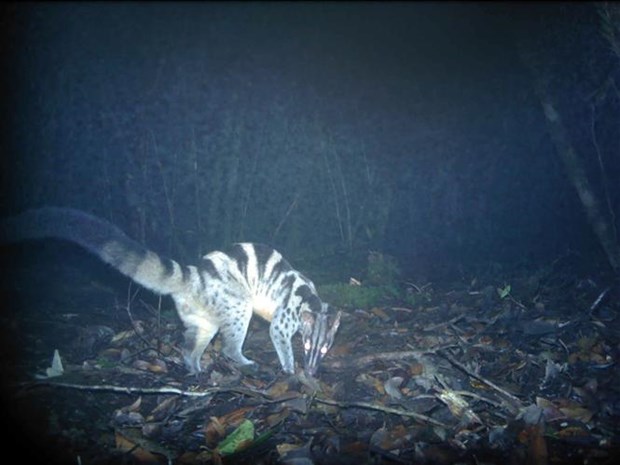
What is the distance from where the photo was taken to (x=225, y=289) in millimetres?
3680

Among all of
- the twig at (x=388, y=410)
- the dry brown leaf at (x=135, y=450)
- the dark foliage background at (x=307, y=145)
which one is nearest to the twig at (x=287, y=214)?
the dark foliage background at (x=307, y=145)

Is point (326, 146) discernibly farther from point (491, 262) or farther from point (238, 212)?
point (491, 262)

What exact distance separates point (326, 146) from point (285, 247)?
5.61ft

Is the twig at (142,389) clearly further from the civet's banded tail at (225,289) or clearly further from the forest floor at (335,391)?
the civet's banded tail at (225,289)

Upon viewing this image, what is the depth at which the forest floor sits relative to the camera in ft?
6.60

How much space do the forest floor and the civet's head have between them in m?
0.13

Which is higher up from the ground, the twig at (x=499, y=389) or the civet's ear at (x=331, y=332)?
the civet's ear at (x=331, y=332)

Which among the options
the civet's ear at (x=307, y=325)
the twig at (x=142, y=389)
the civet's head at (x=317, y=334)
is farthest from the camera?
the civet's ear at (x=307, y=325)

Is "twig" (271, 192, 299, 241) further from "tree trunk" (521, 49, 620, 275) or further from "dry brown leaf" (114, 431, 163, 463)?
"dry brown leaf" (114, 431, 163, 463)

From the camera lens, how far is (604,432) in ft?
6.86

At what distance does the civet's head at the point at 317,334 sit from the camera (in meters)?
3.35

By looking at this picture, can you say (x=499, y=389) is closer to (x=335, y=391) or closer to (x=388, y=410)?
(x=388, y=410)

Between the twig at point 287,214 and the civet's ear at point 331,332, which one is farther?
the twig at point 287,214

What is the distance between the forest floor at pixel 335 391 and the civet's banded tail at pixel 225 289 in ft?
0.77
